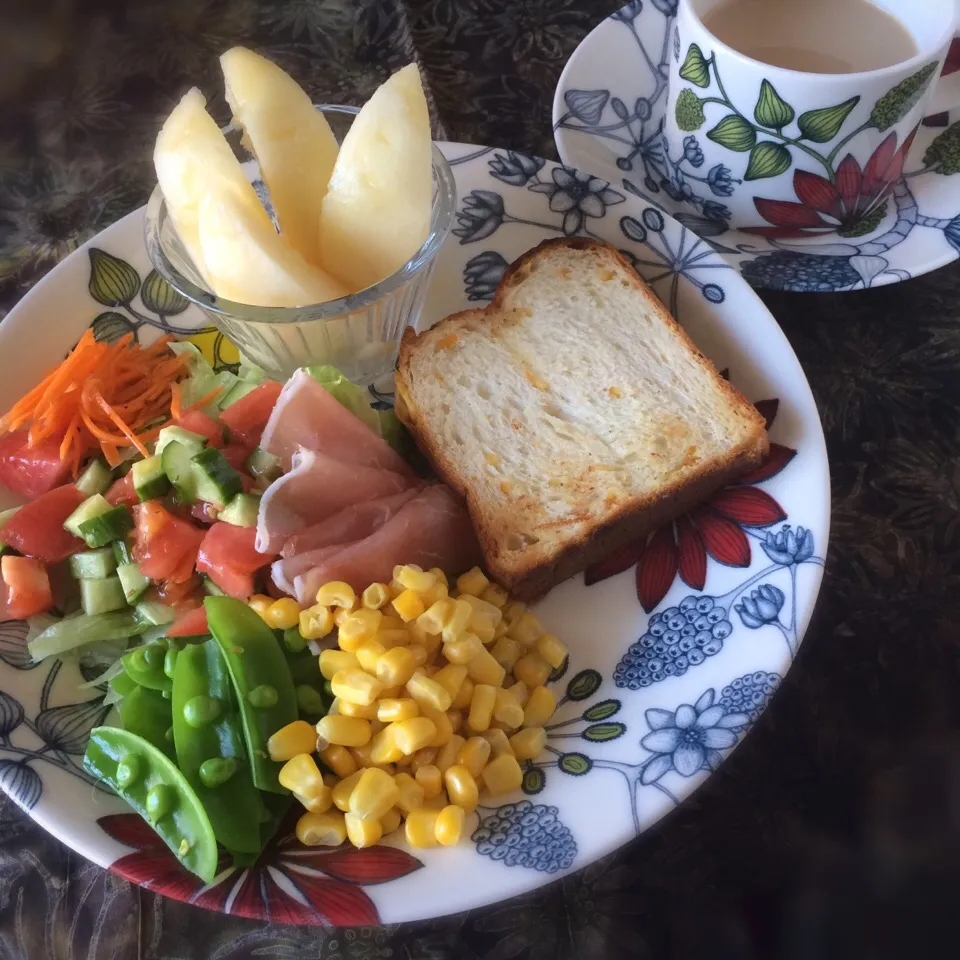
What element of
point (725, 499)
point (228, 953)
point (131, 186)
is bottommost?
point (228, 953)

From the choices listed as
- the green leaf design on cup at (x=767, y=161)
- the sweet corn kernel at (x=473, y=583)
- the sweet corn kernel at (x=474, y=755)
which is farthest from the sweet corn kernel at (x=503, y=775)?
the green leaf design on cup at (x=767, y=161)

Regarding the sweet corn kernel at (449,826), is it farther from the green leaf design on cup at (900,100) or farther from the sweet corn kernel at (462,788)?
the green leaf design on cup at (900,100)

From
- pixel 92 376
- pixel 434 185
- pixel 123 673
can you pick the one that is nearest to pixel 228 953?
pixel 123 673

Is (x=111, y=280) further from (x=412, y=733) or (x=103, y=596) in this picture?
(x=412, y=733)

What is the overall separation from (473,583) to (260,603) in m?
0.40

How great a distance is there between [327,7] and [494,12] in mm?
610

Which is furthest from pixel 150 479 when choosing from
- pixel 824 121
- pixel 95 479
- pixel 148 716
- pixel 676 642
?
pixel 824 121

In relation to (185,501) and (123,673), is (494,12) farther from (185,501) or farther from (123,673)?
(123,673)

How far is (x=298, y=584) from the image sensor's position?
4.99ft

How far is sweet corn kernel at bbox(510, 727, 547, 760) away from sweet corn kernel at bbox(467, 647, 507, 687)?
3.9 inches

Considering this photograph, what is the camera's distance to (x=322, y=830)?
53.4 inches

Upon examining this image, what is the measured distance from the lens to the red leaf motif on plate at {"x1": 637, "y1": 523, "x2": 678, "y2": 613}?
1.64m

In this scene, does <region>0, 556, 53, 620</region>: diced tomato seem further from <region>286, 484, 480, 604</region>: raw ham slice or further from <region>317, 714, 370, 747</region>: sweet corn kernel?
<region>317, 714, 370, 747</region>: sweet corn kernel

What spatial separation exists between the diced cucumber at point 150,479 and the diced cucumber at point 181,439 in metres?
0.03
